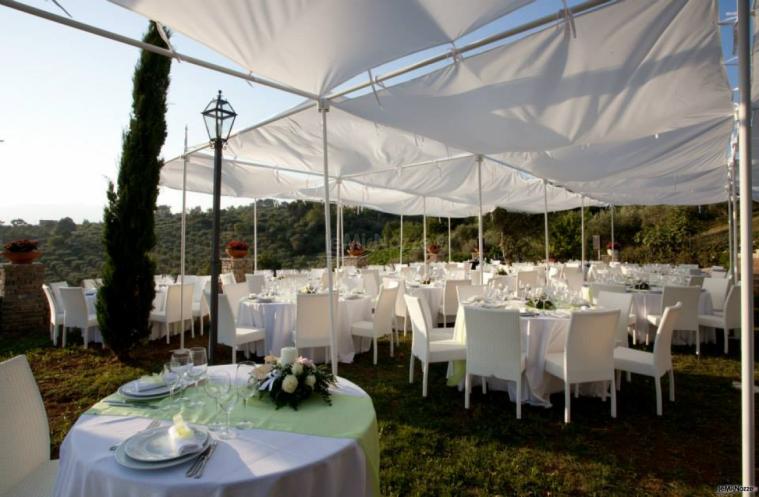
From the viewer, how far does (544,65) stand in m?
2.88

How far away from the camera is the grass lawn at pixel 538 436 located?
279cm

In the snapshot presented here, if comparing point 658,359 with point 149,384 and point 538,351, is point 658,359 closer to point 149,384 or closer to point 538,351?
point 538,351

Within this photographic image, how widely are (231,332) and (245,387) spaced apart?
341cm

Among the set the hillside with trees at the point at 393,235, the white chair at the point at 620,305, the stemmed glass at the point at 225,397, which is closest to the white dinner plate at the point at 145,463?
the stemmed glass at the point at 225,397

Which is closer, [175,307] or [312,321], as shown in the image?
[312,321]

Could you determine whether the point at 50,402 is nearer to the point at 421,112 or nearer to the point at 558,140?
the point at 421,112

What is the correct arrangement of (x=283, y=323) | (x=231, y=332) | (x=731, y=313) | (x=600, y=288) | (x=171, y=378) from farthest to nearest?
(x=600, y=288) → (x=731, y=313) → (x=283, y=323) → (x=231, y=332) → (x=171, y=378)

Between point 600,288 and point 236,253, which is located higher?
point 236,253

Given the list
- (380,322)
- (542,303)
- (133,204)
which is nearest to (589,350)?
(542,303)

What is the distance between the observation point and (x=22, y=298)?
746 cm

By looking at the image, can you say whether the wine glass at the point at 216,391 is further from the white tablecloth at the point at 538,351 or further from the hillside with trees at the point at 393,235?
the hillside with trees at the point at 393,235

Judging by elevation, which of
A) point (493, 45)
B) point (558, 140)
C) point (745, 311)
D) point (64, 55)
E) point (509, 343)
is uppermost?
point (64, 55)

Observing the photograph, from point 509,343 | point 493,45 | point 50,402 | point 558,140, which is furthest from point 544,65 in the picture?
point 50,402

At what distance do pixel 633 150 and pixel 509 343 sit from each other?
3426 mm
